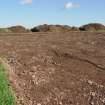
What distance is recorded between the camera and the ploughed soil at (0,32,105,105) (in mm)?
11656

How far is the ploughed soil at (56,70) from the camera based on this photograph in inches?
459

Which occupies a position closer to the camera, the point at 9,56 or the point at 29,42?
the point at 9,56

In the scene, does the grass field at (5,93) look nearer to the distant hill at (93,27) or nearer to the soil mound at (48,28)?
the soil mound at (48,28)

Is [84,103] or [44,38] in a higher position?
[44,38]

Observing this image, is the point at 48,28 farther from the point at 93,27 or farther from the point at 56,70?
the point at 56,70

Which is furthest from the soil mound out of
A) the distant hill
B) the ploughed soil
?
the ploughed soil

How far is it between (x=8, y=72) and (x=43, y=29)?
734 inches

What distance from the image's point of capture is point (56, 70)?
13.6 m

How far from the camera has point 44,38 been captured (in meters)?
18.9

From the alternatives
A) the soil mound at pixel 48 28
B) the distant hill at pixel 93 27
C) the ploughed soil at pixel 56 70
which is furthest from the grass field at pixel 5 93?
the distant hill at pixel 93 27

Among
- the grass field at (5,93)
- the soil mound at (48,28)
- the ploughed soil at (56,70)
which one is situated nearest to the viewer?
the grass field at (5,93)

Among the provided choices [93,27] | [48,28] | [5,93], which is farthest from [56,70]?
[93,27]

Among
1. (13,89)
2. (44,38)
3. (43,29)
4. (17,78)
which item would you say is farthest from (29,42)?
(43,29)

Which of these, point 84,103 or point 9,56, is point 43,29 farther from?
point 84,103
